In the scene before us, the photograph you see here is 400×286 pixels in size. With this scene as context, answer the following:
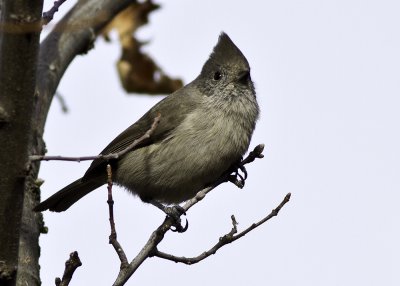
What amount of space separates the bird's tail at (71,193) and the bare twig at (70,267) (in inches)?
96.1

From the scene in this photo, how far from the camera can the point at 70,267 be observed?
3.13 meters

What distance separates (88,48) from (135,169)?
1119 millimetres

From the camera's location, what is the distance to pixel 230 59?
558 centimetres

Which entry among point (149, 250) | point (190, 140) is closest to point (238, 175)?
point (190, 140)

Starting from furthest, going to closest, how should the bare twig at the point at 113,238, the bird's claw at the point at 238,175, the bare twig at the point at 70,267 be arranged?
the bird's claw at the point at 238,175
the bare twig at the point at 113,238
the bare twig at the point at 70,267

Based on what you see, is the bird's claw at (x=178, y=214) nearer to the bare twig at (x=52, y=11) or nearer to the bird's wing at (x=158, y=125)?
the bird's wing at (x=158, y=125)

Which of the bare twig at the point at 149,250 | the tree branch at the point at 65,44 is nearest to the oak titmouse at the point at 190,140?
the tree branch at the point at 65,44

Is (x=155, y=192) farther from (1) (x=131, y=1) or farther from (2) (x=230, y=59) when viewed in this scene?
(1) (x=131, y=1)

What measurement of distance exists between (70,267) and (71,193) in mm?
2662

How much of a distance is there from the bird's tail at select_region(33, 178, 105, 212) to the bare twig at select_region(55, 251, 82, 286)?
2442 millimetres

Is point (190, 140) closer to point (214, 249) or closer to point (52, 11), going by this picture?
point (214, 249)

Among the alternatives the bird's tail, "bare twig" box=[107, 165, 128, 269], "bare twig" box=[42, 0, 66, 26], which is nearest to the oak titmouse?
the bird's tail

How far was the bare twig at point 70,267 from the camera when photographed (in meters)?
3.12

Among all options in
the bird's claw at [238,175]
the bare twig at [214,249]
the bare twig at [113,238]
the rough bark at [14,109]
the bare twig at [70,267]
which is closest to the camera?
the rough bark at [14,109]
